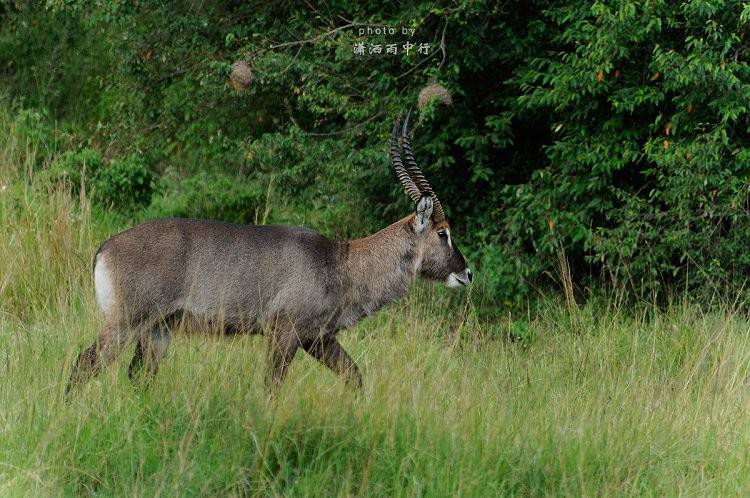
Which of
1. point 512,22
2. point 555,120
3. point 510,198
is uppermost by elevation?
point 512,22

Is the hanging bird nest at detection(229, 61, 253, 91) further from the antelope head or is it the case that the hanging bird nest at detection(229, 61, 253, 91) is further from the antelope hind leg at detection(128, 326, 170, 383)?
the antelope hind leg at detection(128, 326, 170, 383)

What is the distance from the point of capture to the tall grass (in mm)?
4227

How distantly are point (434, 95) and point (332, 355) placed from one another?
9.68 ft

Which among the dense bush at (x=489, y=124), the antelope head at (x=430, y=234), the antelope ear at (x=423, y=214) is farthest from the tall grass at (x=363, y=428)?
the dense bush at (x=489, y=124)

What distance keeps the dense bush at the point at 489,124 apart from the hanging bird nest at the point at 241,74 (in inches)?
3.0

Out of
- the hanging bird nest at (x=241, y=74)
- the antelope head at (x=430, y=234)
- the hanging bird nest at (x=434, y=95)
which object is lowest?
the antelope head at (x=430, y=234)

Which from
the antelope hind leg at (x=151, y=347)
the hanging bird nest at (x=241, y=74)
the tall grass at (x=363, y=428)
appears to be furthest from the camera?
the hanging bird nest at (x=241, y=74)

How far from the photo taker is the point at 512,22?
9172 mm

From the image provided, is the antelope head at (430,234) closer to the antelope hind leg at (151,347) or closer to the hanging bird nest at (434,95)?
the antelope hind leg at (151,347)

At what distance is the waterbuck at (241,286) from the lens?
577 centimetres

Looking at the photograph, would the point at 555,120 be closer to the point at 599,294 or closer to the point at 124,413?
the point at 599,294

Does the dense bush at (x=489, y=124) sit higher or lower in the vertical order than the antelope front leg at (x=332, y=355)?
higher

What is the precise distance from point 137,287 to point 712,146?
399 centimetres

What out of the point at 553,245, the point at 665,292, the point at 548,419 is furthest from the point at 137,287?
the point at 665,292
